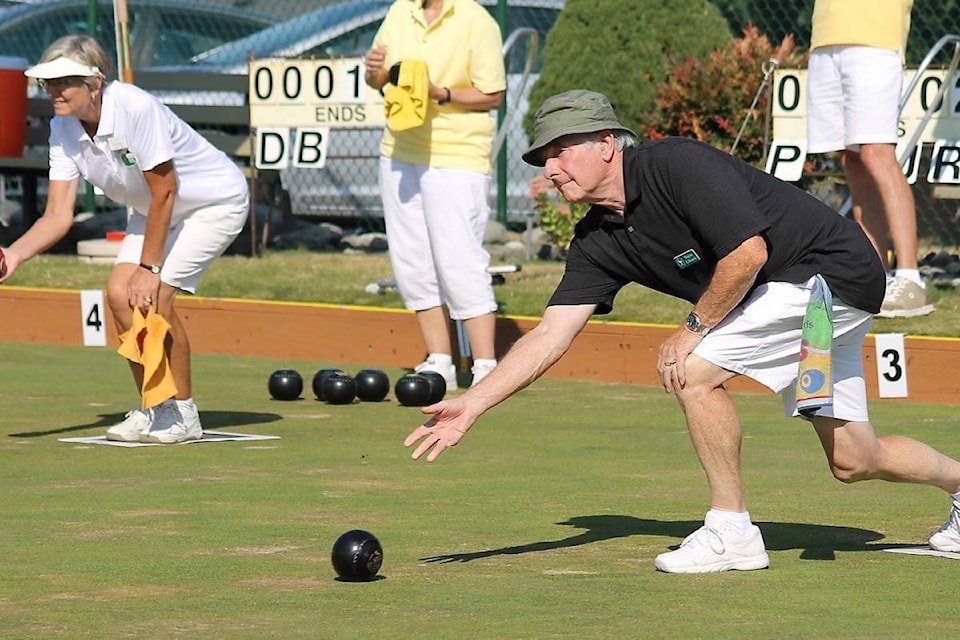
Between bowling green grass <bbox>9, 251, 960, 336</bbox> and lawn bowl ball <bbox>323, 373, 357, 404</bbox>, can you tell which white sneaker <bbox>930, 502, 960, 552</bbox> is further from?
lawn bowl ball <bbox>323, 373, 357, 404</bbox>

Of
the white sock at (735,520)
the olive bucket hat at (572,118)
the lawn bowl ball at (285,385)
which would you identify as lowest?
the white sock at (735,520)

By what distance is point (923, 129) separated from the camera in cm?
1088

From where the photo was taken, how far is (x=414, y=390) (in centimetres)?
905

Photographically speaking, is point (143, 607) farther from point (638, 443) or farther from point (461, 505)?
point (638, 443)

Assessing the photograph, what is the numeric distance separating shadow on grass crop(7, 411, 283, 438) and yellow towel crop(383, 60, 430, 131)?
151cm

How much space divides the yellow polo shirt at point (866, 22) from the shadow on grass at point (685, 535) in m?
3.93

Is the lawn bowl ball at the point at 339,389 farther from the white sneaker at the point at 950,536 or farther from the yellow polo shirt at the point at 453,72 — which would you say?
the white sneaker at the point at 950,536

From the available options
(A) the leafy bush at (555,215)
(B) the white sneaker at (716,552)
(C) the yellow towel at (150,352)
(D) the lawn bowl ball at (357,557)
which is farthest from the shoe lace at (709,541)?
(A) the leafy bush at (555,215)

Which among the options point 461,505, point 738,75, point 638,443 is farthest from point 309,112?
point 461,505

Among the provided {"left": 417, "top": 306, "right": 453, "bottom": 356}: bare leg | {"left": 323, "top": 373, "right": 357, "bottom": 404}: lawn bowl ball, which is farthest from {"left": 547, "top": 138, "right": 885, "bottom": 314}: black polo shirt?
{"left": 417, "top": 306, "right": 453, "bottom": 356}: bare leg

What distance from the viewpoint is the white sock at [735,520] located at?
5.24m

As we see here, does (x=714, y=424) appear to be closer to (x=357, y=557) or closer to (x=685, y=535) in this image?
(x=685, y=535)

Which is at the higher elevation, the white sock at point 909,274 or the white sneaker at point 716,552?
the white sock at point 909,274

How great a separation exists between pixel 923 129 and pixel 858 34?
1670mm
